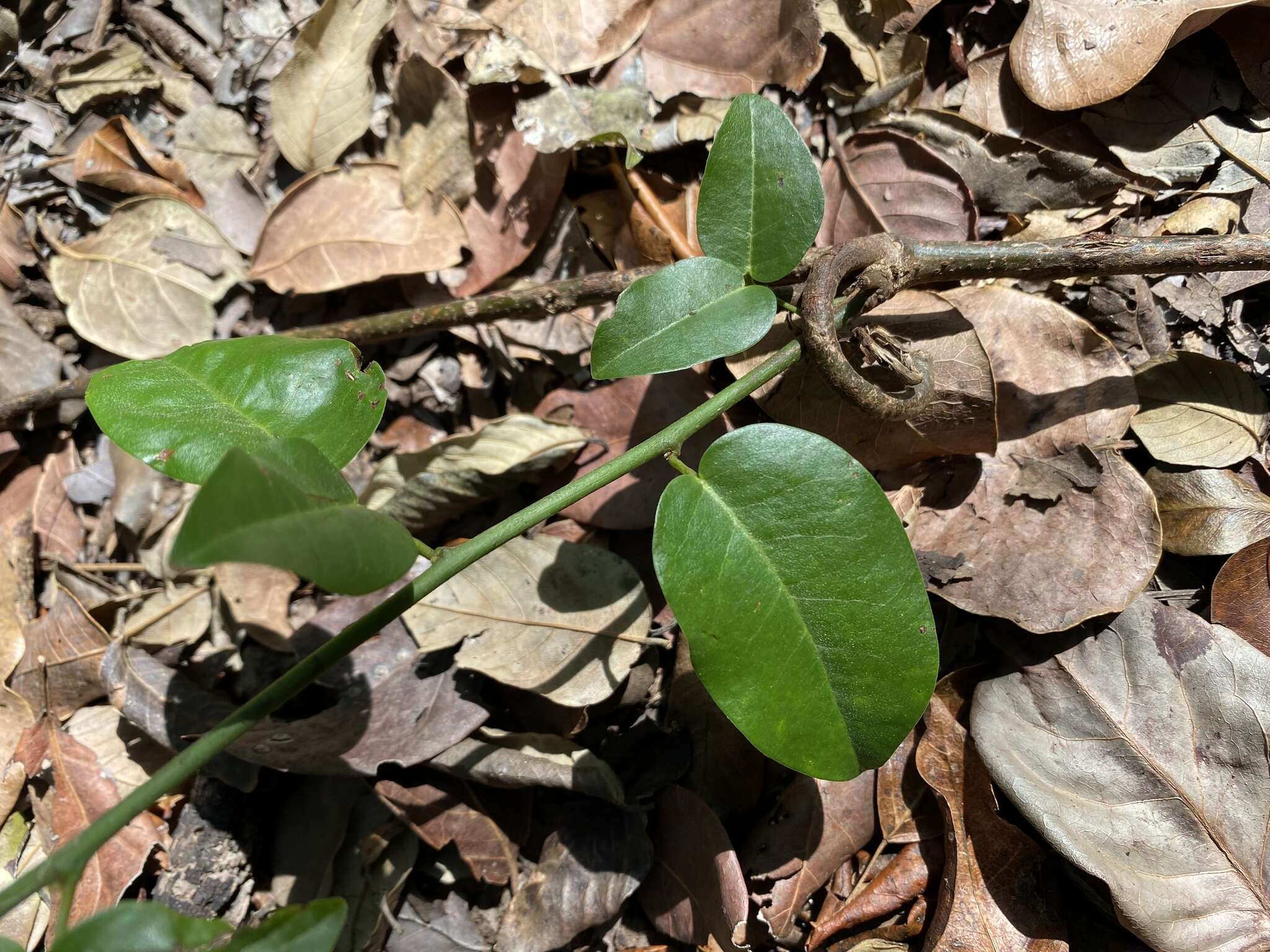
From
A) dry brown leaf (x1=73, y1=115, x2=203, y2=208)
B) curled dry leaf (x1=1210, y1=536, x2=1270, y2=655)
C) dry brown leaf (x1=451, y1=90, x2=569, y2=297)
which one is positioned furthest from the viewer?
dry brown leaf (x1=73, y1=115, x2=203, y2=208)

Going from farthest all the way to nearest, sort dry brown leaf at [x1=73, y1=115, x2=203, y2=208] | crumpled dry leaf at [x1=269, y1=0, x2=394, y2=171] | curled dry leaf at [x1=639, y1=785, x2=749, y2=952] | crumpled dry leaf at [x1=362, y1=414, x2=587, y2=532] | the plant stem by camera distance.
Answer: dry brown leaf at [x1=73, y1=115, x2=203, y2=208], crumpled dry leaf at [x1=269, y1=0, x2=394, y2=171], crumpled dry leaf at [x1=362, y1=414, x2=587, y2=532], curled dry leaf at [x1=639, y1=785, x2=749, y2=952], the plant stem

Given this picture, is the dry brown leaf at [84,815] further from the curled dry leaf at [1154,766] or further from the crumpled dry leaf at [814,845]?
the curled dry leaf at [1154,766]

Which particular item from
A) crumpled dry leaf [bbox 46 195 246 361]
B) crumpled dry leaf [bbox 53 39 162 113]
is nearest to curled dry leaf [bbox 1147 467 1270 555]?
crumpled dry leaf [bbox 46 195 246 361]

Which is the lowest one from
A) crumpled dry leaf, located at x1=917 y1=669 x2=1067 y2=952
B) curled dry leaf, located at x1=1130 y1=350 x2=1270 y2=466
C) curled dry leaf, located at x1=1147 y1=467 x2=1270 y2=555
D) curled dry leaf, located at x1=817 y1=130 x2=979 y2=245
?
crumpled dry leaf, located at x1=917 y1=669 x2=1067 y2=952

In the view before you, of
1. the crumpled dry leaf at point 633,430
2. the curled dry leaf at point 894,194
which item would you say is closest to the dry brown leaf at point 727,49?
the curled dry leaf at point 894,194

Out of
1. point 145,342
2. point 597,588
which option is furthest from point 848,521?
point 145,342

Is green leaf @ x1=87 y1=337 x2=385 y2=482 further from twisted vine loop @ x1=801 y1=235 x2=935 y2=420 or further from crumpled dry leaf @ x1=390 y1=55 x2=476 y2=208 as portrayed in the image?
crumpled dry leaf @ x1=390 y1=55 x2=476 y2=208

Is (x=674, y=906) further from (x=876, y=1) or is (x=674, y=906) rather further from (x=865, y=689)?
(x=876, y=1)
